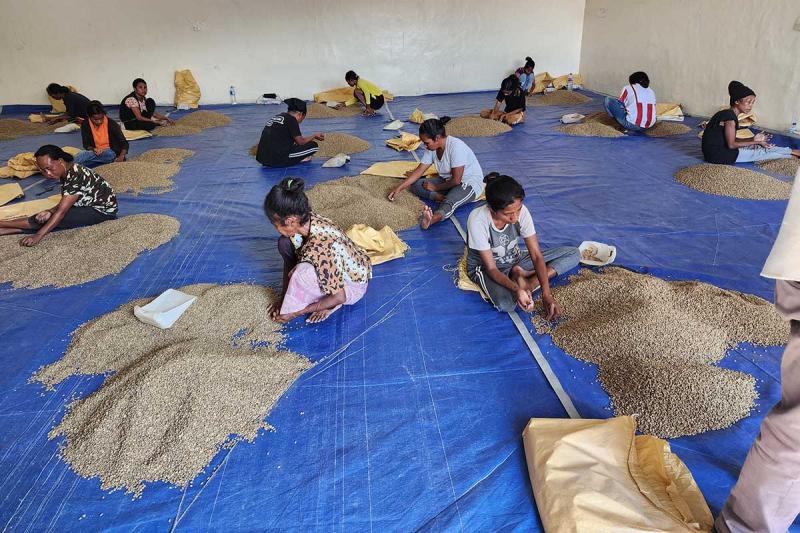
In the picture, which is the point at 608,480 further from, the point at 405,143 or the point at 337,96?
the point at 337,96

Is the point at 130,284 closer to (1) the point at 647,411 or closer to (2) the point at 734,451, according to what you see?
(1) the point at 647,411

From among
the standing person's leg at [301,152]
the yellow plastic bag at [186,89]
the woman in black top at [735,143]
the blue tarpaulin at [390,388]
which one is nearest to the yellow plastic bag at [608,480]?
the blue tarpaulin at [390,388]

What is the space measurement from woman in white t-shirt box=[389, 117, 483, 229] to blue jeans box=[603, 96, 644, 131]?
2.68 meters

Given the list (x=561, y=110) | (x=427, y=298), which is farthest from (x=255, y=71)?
(x=427, y=298)

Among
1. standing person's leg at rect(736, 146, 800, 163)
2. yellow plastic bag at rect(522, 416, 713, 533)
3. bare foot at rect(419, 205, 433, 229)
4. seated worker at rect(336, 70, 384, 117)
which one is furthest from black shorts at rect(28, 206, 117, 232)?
standing person's leg at rect(736, 146, 800, 163)

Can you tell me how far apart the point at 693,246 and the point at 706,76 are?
3935 mm

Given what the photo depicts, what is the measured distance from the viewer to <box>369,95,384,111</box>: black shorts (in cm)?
681

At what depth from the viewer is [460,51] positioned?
8.35m

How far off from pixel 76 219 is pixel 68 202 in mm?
150

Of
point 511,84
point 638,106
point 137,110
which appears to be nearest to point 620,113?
point 638,106

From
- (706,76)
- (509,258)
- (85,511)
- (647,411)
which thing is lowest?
(85,511)

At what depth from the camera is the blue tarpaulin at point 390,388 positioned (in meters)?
1.37

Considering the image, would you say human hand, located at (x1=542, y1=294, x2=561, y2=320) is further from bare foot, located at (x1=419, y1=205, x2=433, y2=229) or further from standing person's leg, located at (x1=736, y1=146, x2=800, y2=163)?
standing person's leg, located at (x1=736, y1=146, x2=800, y2=163)

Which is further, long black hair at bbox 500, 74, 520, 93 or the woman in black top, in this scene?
long black hair at bbox 500, 74, 520, 93
